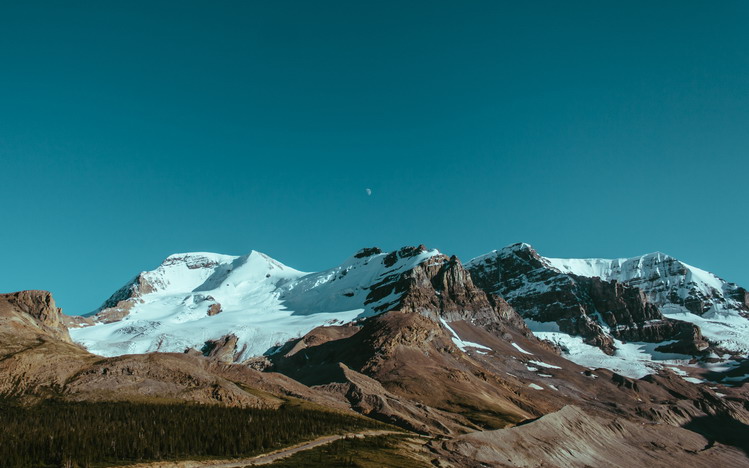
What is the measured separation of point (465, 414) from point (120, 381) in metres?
102

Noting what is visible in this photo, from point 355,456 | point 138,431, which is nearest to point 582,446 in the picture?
point 355,456

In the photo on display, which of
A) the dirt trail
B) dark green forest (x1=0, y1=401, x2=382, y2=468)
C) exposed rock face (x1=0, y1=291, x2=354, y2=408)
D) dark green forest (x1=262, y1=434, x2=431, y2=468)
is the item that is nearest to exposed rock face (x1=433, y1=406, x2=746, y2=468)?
dark green forest (x1=262, y1=434, x2=431, y2=468)

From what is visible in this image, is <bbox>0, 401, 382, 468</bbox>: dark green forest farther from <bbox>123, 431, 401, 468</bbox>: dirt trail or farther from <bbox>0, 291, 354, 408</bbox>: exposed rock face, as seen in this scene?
<bbox>0, 291, 354, 408</bbox>: exposed rock face

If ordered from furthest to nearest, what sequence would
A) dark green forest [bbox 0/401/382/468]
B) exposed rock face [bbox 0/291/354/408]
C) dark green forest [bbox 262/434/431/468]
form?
exposed rock face [bbox 0/291/354/408]
dark green forest [bbox 262/434/431/468]
dark green forest [bbox 0/401/382/468]

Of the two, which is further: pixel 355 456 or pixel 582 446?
pixel 582 446

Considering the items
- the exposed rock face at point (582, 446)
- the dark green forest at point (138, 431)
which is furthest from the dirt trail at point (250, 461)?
the exposed rock face at point (582, 446)

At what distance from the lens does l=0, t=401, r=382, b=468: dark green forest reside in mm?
73750

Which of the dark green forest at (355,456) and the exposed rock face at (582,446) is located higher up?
the dark green forest at (355,456)

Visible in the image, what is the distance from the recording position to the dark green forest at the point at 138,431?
73750mm

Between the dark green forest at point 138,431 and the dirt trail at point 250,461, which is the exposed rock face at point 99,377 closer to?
the dark green forest at point 138,431

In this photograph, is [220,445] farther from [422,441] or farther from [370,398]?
[370,398]

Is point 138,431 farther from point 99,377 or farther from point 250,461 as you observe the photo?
point 99,377

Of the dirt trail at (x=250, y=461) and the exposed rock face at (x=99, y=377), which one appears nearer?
the dirt trail at (x=250, y=461)

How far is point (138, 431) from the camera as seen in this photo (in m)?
84.9
